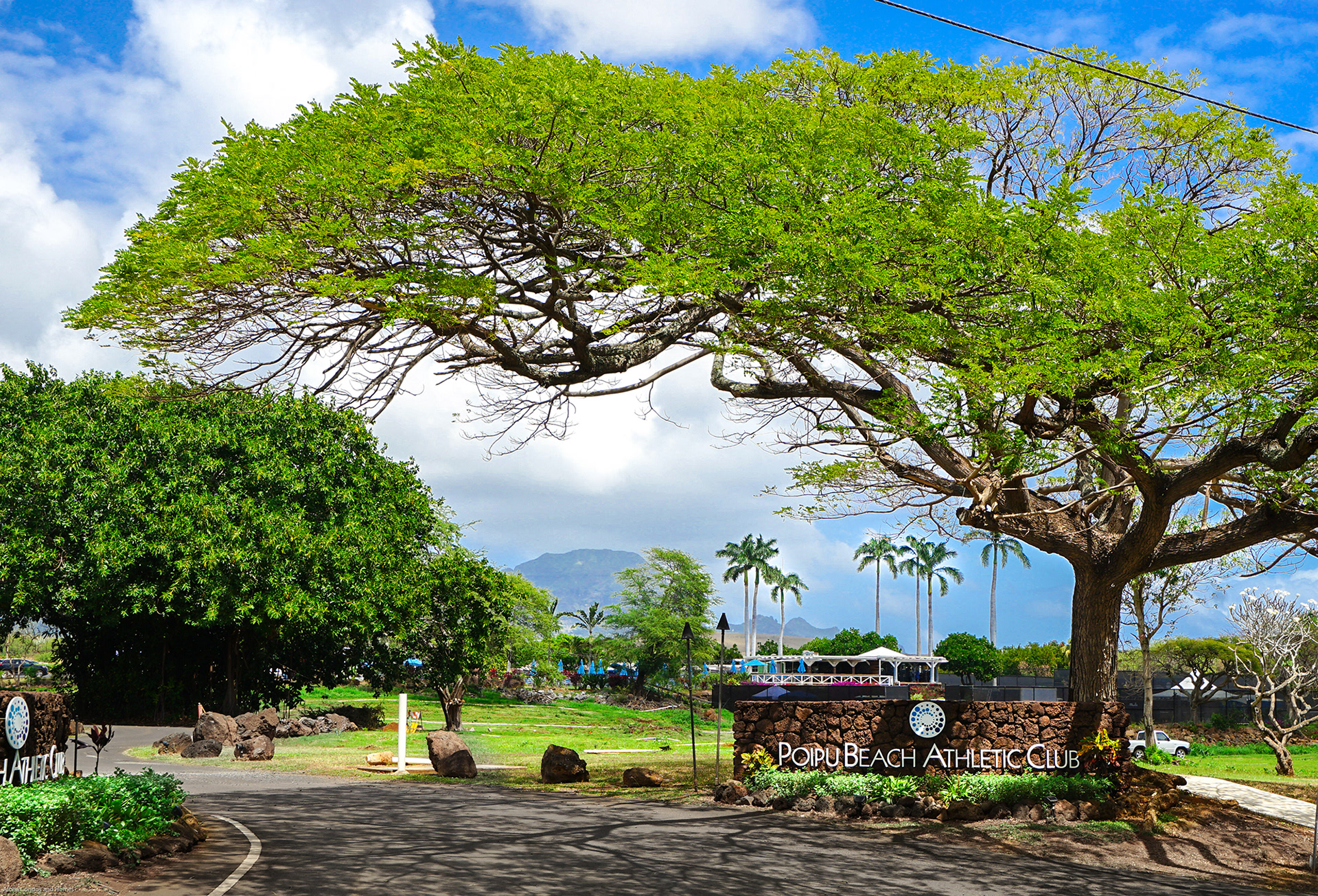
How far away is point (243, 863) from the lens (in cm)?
959

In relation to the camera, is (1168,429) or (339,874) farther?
(1168,429)

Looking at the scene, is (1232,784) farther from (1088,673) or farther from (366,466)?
(366,466)

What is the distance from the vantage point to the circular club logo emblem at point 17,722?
34.0 ft

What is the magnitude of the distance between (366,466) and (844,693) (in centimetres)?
1927

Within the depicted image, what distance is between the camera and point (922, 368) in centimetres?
1311

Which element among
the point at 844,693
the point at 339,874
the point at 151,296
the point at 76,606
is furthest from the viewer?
the point at 844,693

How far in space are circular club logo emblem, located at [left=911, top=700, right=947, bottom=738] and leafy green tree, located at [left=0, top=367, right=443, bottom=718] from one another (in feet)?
51.1

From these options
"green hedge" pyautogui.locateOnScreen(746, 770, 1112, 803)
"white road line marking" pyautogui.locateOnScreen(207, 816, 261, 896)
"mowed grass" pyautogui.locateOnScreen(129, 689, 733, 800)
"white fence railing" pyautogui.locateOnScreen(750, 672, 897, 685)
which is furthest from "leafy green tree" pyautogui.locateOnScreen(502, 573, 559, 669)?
"white road line marking" pyautogui.locateOnScreen(207, 816, 261, 896)

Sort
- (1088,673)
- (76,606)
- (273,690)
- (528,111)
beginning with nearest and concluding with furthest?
(528,111) → (1088,673) → (76,606) → (273,690)

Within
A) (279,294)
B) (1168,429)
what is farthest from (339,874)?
(1168,429)

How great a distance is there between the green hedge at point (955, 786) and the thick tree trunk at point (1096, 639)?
5.88 feet

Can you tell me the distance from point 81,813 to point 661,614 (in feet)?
161

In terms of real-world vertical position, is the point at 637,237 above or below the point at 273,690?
above

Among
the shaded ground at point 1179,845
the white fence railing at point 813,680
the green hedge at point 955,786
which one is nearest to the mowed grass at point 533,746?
the green hedge at point 955,786
